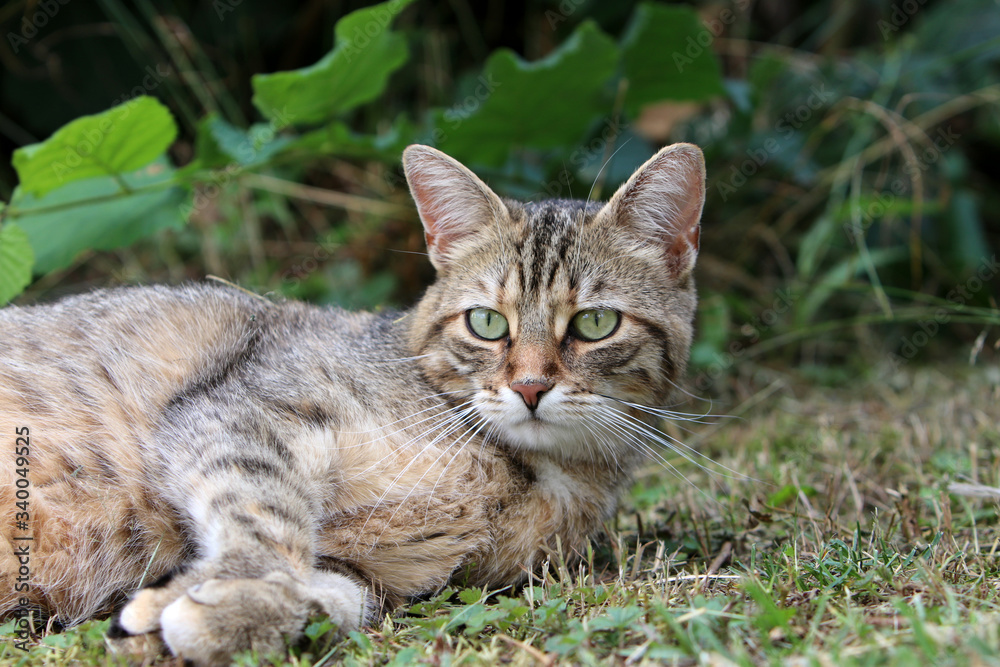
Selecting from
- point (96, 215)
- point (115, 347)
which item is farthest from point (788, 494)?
point (96, 215)

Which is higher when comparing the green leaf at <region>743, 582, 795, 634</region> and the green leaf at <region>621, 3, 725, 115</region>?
the green leaf at <region>621, 3, 725, 115</region>

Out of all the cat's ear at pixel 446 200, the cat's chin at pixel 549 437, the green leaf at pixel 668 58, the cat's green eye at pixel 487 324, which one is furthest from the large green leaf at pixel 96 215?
the green leaf at pixel 668 58

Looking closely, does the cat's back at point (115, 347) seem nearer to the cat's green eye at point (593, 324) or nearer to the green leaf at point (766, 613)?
the cat's green eye at point (593, 324)

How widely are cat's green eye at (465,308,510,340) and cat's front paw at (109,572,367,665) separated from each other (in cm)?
105

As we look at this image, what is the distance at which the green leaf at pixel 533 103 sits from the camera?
13.0 feet

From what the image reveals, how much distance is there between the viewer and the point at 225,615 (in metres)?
2.01

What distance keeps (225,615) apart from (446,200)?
67.3 inches

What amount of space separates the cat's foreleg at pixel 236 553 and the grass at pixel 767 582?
0.09m

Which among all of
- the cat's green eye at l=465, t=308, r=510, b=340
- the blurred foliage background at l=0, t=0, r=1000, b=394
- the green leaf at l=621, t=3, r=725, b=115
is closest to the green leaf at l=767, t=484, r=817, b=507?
the cat's green eye at l=465, t=308, r=510, b=340

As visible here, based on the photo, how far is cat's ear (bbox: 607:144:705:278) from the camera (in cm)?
289

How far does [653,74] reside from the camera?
4605 millimetres

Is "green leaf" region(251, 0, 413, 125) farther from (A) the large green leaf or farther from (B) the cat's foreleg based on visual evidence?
(B) the cat's foreleg

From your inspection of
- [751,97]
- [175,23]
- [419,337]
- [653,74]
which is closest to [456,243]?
[419,337]

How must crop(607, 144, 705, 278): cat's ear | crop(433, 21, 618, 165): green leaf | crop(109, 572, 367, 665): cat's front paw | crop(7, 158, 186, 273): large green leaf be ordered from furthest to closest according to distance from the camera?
crop(433, 21, 618, 165): green leaf, crop(7, 158, 186, 273): large green leaf, crop(607, 144, 705, 278): cat's ear, crop(109, 572, 367, 665): cat's front paw
